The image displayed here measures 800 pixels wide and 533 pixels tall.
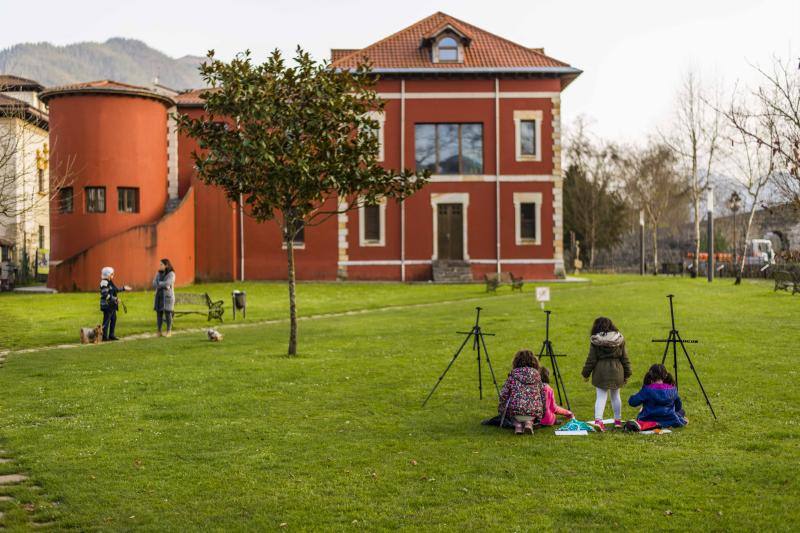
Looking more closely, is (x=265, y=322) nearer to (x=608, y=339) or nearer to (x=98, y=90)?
(x=608, y=339)

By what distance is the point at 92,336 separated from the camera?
20.7 metres

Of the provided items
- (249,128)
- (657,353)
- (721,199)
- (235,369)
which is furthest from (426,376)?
(721,199)

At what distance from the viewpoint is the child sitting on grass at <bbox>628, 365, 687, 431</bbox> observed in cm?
1038

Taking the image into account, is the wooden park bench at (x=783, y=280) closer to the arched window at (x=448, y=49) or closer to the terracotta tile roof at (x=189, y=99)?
the arched window at (x=448, y=49)

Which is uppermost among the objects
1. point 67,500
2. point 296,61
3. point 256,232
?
point 296,61

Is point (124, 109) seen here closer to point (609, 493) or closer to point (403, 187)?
point (403, 187)

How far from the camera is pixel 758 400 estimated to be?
1180 cm

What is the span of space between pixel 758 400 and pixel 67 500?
8.76 meters

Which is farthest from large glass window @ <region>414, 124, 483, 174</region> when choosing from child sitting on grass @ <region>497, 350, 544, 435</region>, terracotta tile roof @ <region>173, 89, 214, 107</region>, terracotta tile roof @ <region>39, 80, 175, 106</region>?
child sitting on grass @ <region>497, 350, 544, 435</region>

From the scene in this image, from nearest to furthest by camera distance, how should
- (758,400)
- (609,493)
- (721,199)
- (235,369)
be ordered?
(609,493), (758,400), (235,369), (721,199)

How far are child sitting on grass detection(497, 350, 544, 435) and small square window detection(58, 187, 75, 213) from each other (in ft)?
103

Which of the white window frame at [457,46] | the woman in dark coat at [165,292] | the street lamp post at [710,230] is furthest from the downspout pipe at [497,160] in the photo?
the woman in dark coat at [165,292]

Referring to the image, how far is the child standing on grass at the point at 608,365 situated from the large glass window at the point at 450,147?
106ft

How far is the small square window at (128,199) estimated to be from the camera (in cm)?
3878
